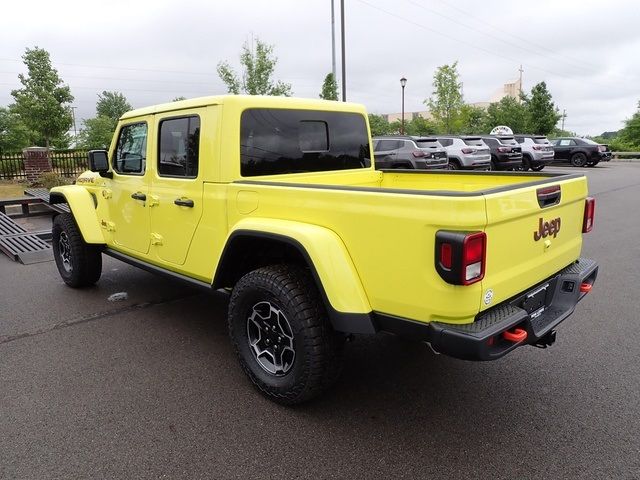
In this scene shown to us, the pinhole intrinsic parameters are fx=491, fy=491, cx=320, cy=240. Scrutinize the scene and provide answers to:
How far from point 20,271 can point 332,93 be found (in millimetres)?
22780

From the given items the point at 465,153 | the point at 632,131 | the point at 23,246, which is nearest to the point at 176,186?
the point at 23,246

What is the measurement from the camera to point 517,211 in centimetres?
245

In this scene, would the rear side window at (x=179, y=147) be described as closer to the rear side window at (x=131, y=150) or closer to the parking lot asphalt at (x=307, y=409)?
the rear side window at (x=131, y=150)

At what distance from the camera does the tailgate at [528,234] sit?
236cm

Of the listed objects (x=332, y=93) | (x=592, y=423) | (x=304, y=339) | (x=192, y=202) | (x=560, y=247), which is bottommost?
(x=592, y=423)

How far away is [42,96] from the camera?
17328 millimetres

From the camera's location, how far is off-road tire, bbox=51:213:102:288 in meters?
5.08

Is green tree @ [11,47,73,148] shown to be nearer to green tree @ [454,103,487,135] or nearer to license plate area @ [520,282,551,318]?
license plate area @ [520,282,551,318]

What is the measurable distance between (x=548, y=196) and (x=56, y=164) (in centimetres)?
1837

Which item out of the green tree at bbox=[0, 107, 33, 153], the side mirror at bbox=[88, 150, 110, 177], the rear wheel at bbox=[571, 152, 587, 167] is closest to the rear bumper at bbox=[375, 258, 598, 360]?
the side mirror at bbox=[88, 150, 110, 177]

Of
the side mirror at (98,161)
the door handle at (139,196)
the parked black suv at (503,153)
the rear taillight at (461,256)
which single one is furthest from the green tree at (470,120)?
the rear taillight at (461,256)

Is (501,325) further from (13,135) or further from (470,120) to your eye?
(470,120)

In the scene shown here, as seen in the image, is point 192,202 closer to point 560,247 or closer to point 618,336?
point 560,247

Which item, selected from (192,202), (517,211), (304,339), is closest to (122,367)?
(192,202)
